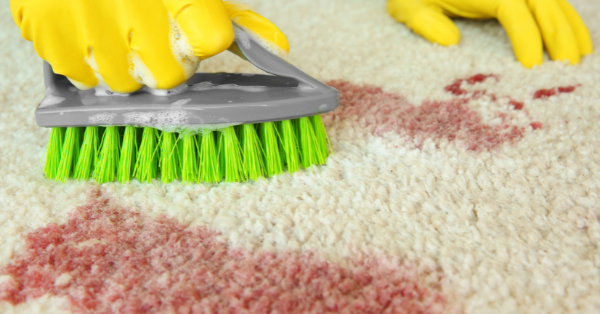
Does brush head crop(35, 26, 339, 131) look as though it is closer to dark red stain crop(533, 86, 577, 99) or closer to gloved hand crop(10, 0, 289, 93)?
gloved hand crop(10, 0, 289, 93)

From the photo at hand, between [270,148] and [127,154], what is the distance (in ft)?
0.58

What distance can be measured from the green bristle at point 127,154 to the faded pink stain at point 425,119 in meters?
0.29

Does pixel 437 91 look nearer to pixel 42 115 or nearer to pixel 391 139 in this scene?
pixel 391 139

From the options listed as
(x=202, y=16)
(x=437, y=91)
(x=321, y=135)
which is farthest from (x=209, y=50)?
(x=437, y=91)

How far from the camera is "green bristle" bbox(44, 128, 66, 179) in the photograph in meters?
0.58

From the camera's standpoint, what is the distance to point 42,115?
546 millimetres

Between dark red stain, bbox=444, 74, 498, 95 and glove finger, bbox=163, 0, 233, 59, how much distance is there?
0.41m

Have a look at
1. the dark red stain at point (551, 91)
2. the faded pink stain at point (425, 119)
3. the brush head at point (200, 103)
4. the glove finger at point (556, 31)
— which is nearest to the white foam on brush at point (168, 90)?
the brush head at point (200, 103)

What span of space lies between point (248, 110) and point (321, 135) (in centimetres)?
11

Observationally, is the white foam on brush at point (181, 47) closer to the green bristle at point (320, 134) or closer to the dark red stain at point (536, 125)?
the green bristle at point (320, 134)

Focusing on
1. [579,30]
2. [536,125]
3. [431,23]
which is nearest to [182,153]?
[536,125]

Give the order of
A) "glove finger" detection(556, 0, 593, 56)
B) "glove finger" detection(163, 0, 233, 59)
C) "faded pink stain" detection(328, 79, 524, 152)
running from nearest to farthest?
"glove finger" detection(163, 0, 233, 59), "faded pink stain" detection(328, 79, 524, 152), "glove finger" detection(556, 0, 593, 56)

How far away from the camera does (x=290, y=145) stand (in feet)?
1.90

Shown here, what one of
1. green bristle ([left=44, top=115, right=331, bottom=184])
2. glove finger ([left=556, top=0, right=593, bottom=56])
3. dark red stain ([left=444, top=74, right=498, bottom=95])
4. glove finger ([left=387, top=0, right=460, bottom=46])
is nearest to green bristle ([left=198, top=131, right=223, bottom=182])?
green bristle ([left=44, top=115, right=331, bottom=184])
